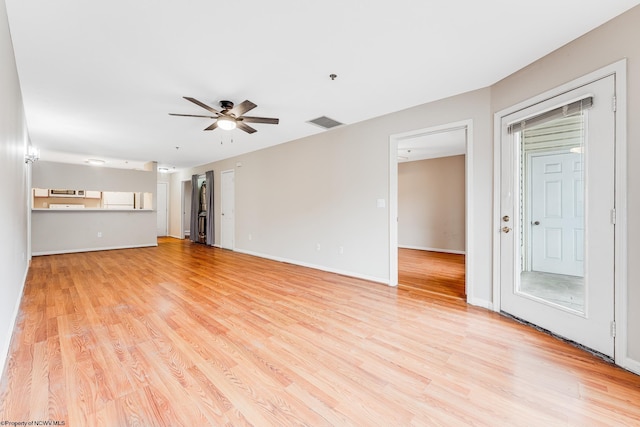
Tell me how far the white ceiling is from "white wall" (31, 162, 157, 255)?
114 inches

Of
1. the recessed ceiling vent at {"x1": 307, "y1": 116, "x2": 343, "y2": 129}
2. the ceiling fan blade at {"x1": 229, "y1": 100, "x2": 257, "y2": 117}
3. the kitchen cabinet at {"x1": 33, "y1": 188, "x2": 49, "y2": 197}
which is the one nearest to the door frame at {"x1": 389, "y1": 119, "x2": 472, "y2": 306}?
the recessed ceiling vent at {"x1": 307, "y1": 116, "x2": 343, "y2": 129}

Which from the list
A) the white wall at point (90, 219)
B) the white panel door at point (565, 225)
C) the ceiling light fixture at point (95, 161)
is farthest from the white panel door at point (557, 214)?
the ceiling light fixture at point (95, 161)

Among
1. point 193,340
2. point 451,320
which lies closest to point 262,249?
point 193,340

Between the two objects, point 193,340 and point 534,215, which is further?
point 534,215

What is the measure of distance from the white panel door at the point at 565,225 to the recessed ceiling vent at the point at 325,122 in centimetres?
222

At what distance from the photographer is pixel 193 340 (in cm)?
216

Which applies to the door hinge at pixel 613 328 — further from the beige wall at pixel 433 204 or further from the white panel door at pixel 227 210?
the white panel door at pixel 227 210

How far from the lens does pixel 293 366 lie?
1.82m

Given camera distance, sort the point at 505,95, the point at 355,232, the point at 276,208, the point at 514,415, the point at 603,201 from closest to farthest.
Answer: the point at 514,415
the point at 603,201
the point at 505,95
the point at 355,232
the point at 276,208

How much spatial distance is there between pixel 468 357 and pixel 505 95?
2514mm

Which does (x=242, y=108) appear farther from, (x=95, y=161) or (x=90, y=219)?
(x=95, y=161)

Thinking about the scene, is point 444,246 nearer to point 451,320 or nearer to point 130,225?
point 451,320

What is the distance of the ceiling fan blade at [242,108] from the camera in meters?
2.83

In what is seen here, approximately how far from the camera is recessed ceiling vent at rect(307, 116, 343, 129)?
3.98 m
